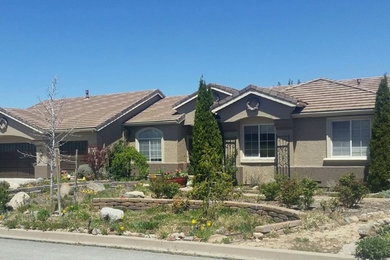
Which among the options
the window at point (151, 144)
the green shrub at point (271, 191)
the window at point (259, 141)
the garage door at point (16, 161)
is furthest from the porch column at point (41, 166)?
the green shrub at point (271, 191)

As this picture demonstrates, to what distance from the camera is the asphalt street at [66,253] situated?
9398mm

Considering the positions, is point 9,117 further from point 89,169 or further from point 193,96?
point 193,96

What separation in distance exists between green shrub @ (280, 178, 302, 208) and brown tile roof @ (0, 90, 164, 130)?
14.0 m

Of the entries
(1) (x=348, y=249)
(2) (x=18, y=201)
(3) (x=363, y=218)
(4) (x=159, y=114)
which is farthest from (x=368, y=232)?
(4) (x=159, y=114)

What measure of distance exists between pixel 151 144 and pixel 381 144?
12.1m

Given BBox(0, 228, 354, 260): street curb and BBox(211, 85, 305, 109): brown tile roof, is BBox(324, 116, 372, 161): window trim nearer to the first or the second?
BBox(211, 85, 305, 109): brown tile roof

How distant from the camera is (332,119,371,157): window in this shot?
1900cm

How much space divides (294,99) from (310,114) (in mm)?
906

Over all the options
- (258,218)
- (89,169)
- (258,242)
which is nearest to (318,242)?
(258,242)

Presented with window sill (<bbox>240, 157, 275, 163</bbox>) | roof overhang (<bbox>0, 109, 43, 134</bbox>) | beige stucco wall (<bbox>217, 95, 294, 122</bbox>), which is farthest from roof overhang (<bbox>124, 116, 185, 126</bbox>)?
roof overhang (<bbox>0, 109, 43, 134</bbox>)

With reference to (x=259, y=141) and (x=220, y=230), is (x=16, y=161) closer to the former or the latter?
(x=259, y=141)

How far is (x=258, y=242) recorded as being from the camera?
31.9 ft

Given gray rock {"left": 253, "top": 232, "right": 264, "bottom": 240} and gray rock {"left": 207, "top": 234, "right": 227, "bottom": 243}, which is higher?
gray rock {"left": 253, "top": 232, "right": 264, "bottom": 240}

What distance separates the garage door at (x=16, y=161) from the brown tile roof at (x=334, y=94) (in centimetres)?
1565
